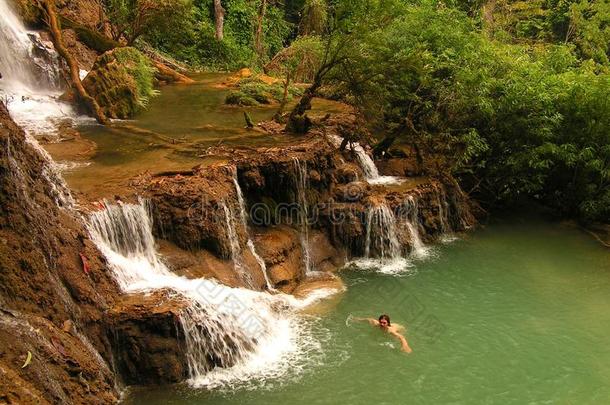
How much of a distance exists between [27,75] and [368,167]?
Result: 29.4 ft

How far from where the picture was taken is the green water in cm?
707

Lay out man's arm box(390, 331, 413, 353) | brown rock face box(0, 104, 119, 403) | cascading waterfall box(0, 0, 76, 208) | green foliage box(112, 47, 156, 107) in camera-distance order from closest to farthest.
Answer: brown rock face box(0, 104, 119, 403), man's arm box(390, 331, 413, 353), cascading waterfall box(0, 0, 76, 208), green foliage box(112, 47, 156, 107)

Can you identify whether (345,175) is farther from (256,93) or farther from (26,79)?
(26,79)

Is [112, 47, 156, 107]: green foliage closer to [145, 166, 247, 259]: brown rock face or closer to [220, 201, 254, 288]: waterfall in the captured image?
[145, 166, 247, 259]: brown rock face

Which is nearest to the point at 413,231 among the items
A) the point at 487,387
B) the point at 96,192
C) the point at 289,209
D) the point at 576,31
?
the point at 289,209

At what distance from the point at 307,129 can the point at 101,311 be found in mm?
7340

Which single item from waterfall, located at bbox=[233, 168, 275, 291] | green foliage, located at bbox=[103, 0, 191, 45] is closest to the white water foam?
waterfall, located at bbox=[233, 168, 275, 291]

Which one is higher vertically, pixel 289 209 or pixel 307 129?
pixel 307 129

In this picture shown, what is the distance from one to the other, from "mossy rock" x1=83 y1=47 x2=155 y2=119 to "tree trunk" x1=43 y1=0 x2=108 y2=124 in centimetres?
30

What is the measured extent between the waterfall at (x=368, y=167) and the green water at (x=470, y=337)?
84.4 inches

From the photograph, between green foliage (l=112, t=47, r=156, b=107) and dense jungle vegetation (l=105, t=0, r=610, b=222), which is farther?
green foliage (l=112, t=47, r=156, b=107)

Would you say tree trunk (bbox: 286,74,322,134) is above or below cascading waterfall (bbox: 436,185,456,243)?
above

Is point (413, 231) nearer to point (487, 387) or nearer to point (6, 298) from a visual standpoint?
point (487, 387)

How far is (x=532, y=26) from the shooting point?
1072 inches
